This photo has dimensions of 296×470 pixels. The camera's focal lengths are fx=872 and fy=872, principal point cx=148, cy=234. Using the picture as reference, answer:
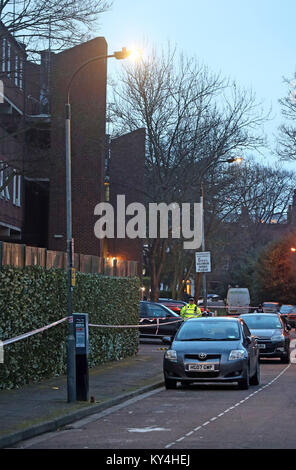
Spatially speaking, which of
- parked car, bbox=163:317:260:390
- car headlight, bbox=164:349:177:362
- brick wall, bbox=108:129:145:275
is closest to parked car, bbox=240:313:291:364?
parked car, bbox=163:317:260:390

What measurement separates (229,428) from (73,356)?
3.98 metres

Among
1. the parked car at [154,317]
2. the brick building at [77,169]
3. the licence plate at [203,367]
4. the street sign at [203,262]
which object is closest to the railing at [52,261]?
the licence plate at [203,367]

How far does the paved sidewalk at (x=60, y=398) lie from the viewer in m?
11.8

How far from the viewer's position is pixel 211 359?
17.6 metres

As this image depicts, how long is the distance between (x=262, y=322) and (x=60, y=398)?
43.0 feet

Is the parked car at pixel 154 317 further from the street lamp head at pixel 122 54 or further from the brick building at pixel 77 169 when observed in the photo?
the street lamp head at pixel 122 54

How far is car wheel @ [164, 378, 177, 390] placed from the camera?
18.0 m

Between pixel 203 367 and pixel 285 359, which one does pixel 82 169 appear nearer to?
pixel 285 359

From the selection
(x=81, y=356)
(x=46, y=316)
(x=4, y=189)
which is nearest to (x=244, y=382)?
(x=81, y=356)

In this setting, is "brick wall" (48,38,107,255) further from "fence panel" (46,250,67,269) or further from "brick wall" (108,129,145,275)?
"fence panel" (46,250,67,269)

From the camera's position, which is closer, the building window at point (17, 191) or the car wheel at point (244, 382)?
the car wheel at point (244, 382)

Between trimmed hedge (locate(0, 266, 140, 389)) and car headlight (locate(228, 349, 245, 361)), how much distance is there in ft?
12.7

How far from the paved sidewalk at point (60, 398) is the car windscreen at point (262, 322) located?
444 cm

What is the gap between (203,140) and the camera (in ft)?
144
